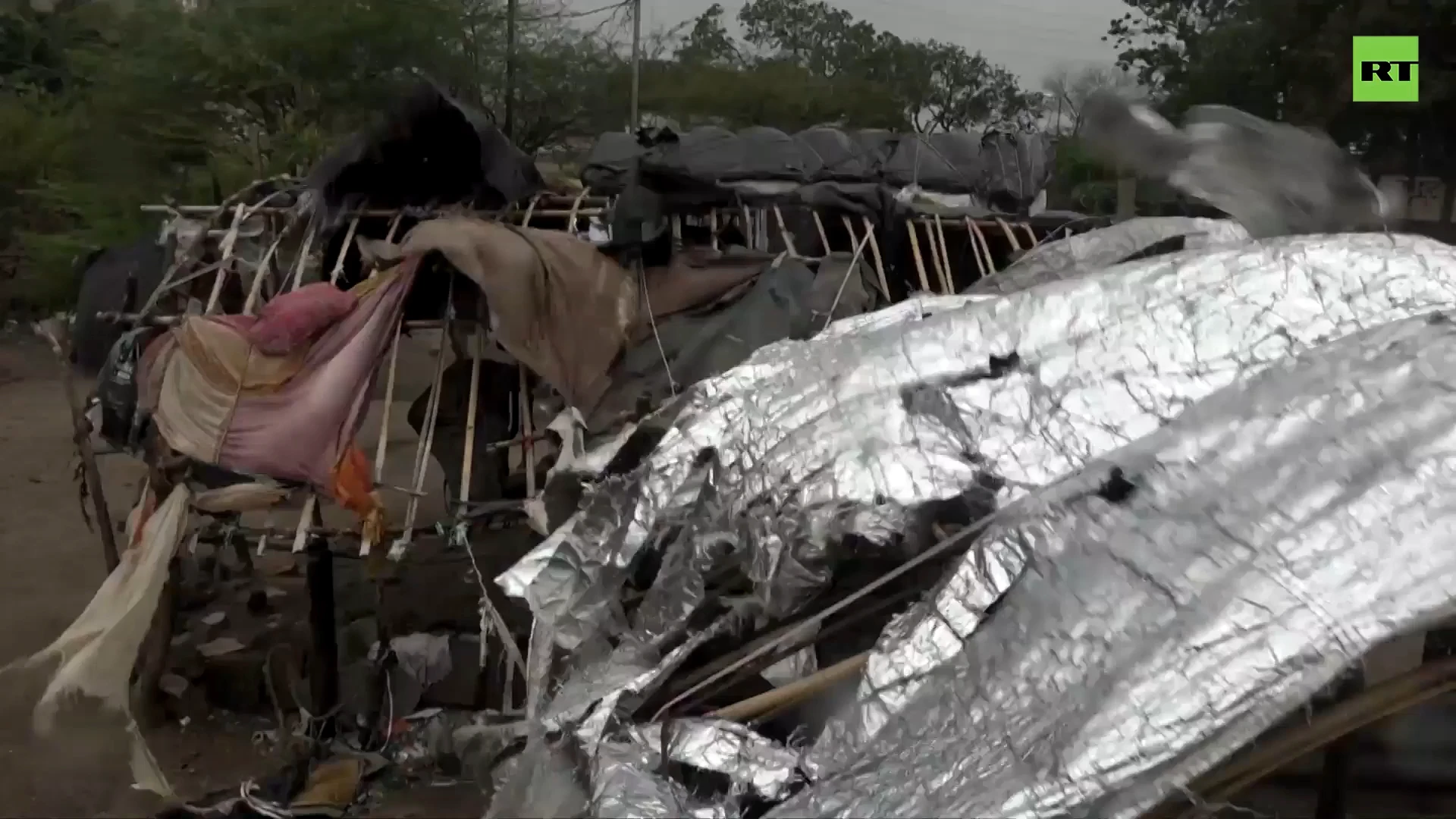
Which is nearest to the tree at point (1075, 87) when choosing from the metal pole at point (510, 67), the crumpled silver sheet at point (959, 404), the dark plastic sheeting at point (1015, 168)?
the dark plastic sheeting at point (1015, 168)

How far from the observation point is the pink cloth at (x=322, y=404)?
4.27 metres

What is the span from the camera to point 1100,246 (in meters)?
4.09

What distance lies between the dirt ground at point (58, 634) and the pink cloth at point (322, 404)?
127 cm

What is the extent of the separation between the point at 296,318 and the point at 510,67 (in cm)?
772

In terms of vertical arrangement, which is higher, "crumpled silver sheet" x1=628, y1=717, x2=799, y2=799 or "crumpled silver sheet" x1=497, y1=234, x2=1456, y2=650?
"crumpled silver sheet" x1=497, y1=234, x2=1456, y2=650

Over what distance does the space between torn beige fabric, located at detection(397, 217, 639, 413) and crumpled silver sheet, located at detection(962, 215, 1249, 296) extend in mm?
1534

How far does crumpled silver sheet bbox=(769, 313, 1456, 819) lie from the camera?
175 cm

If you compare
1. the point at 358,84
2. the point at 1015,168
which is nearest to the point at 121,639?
the point at 1015,168

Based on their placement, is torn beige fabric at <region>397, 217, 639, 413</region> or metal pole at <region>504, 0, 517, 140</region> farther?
metal pole at <region>504, 0, 517, 140</region>

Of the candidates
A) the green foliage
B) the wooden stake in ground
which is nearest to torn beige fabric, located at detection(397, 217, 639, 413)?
the wooden stake in ground

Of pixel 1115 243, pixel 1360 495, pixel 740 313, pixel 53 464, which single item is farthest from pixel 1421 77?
pixel 53 464

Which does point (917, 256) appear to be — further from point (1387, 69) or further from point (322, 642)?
point (322, 642)

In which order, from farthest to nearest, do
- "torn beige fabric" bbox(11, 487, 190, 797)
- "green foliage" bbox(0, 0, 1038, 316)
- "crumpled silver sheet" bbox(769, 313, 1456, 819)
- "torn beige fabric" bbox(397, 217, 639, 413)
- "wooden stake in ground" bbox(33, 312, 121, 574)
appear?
"green foliage" bbox(0, 0, 1038, 316) → "wooden stake in ground" bbox(33, 312, 121, 574) → "torn beige fabric" bbox(397, 217, 639, 413) → "torn beige fabric" bbox(11, 487, 190, 797) → "crumpled silver sheet" bbox(769, 313, 1456, 819)

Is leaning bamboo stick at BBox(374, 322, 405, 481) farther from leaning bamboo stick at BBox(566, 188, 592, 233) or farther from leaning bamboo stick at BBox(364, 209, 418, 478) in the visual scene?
leaning bamboo stick at BBox(566, 188, 592, 233)
